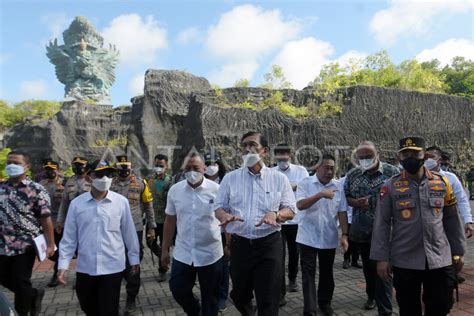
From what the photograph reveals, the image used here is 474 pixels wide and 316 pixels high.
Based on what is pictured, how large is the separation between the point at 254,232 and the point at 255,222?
0.09 metres

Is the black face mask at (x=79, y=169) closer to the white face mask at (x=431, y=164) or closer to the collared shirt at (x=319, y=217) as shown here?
the collared shirt at (x=319, y=217)

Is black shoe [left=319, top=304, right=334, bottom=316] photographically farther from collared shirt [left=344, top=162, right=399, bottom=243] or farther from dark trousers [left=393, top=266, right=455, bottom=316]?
dark trousers [left=393, top=266, right=455, bottom=316]

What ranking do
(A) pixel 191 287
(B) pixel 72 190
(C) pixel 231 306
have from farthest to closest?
(B) pixel 72 190 < (C) pixel 231 306 < (A) pixel 191 287

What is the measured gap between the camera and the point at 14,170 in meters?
4.05

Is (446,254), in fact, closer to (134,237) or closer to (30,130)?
(134,237)

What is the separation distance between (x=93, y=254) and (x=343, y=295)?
10.9 ft

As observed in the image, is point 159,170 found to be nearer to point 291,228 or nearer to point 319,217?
point 291,228

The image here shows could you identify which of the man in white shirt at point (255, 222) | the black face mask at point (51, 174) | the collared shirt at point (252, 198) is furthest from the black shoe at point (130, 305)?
the black face mask at point (51, 174)

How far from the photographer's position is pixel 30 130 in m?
23.9

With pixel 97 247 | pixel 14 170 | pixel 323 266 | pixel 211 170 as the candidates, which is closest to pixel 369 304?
pixel 323 266

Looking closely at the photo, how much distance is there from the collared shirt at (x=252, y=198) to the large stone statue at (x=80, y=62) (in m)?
40.9

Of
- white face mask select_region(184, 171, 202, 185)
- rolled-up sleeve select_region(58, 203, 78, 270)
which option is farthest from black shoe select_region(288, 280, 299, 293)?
rolled-up sleeve select_region(58, 203, 78, 270)

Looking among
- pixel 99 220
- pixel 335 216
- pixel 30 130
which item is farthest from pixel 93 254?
pixel 30 130

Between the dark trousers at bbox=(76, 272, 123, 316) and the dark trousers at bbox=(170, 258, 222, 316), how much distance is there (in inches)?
19.9
